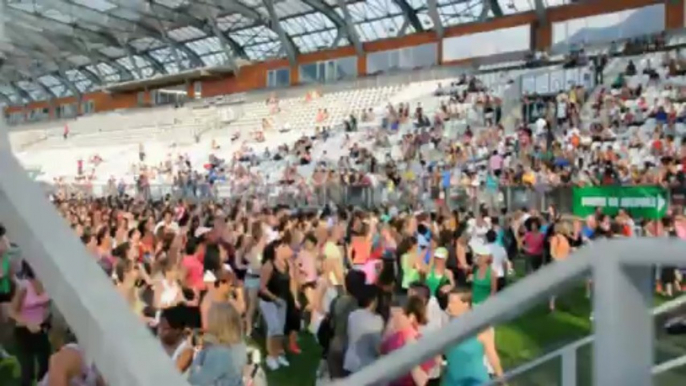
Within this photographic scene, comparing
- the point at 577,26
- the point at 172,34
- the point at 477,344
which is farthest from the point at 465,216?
the point at 172,34

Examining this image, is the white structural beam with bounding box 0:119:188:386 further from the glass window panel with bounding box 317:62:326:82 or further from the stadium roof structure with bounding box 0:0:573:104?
the glass window panel with bounding box 317:62:326:82

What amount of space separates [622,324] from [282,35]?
49266 mm

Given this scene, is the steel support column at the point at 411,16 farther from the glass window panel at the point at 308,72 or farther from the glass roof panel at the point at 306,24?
the glass window panel at the point at 308,72

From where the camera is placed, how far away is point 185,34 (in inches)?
2208

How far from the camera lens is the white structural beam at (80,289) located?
1.24 m

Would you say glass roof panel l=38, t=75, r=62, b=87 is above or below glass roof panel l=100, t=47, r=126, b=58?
below

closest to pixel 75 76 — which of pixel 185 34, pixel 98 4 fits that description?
pixel 185 34

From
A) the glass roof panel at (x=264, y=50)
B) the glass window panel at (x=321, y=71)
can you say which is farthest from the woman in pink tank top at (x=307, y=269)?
the glass roof panel at (x=264, y=50)

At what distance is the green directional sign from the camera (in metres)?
15.6

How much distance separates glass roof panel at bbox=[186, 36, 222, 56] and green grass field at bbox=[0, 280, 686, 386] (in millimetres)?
54469

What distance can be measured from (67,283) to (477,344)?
91 cm

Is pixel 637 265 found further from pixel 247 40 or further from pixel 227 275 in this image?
pixel 247 40

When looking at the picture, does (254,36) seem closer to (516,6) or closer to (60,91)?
(516,6)

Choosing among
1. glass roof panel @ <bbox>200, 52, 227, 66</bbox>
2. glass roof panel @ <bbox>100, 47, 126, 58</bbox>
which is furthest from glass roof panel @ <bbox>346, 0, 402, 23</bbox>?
glass roof panel @ <bbox>100, 47, 126, 58</bbox>
